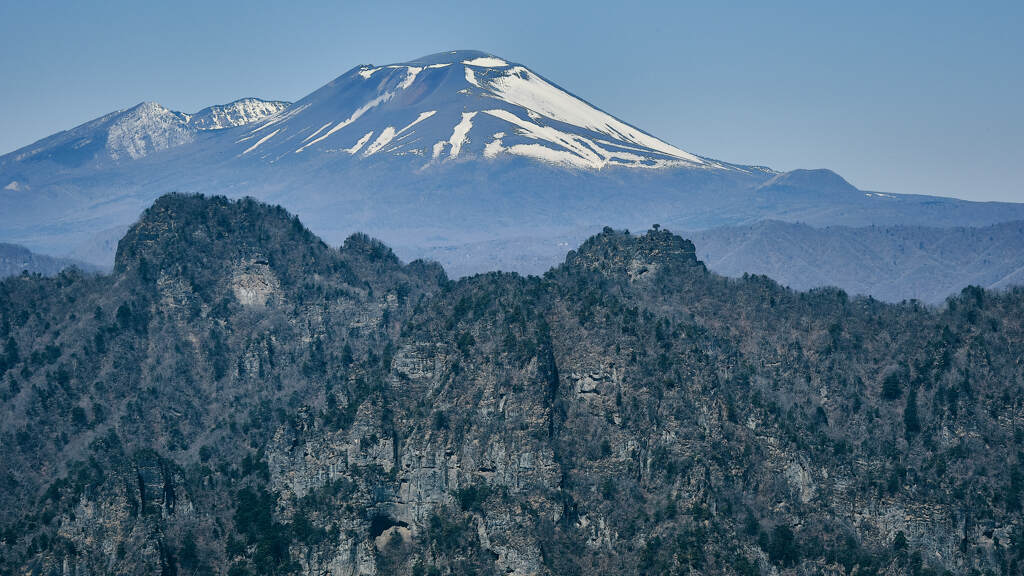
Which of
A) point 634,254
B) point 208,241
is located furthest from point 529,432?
point 208,241

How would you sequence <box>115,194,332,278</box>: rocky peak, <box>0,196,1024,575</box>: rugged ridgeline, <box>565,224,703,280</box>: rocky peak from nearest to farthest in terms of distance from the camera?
<box>0,196,1024,575</box>: rugged ridgeline < <box>565,224,703,280</box>: rocky peak < <box>115,194,332,278</box>: rocky peak

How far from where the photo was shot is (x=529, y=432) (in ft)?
359

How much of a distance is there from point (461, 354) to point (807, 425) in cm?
3562

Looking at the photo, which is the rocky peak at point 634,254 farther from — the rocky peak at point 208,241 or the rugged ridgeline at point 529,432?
→ the rocky peak at point 208,241

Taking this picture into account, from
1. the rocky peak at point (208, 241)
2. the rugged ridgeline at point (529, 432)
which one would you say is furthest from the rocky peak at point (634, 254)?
the rocky peak at point (208, 241)

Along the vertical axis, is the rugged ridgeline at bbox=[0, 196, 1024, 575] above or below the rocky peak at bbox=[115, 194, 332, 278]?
below

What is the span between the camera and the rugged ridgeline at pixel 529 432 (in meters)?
102

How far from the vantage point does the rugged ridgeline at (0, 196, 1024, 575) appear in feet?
333

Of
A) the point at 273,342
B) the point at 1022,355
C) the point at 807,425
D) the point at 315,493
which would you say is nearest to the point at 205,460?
the point at 315,493

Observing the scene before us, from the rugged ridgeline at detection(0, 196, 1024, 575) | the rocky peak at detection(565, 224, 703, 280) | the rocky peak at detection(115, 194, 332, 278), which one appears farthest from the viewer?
the rocky peak at detection(115, 194, 332, 278)

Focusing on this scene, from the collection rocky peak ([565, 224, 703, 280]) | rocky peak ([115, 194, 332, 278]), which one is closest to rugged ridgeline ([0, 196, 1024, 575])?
rocky peak ([565, 224, 703, 280])

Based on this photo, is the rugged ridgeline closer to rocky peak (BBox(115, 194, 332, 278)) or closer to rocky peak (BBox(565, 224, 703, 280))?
rocky peak (BBox(565, 224, 703, 280))

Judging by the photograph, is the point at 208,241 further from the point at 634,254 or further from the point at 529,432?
the point at 529,432

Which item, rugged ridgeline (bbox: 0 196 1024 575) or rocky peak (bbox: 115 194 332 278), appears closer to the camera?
rugged ridgeline (bbox: 0 196 1024 575)
